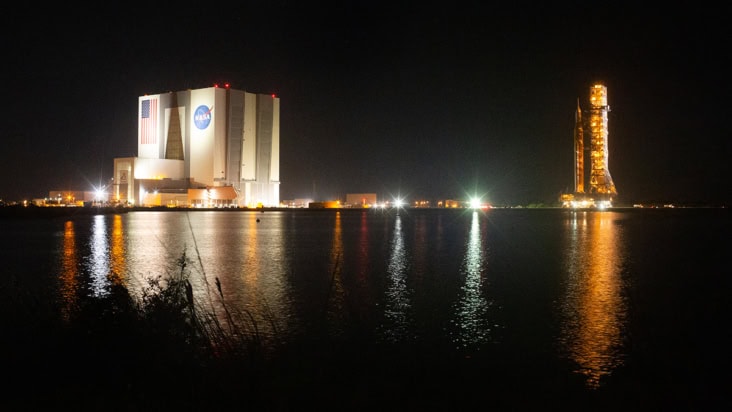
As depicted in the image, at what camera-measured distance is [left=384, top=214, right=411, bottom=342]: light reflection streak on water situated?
1198cm

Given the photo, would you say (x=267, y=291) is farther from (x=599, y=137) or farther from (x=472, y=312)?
(x=599, y=137)

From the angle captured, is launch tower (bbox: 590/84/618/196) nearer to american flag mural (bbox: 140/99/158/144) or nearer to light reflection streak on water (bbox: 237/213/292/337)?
american flag mural (bbox: 140/99/158/144)

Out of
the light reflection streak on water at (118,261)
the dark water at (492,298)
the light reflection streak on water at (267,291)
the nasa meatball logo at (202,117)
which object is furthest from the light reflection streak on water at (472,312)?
the nasa meatball logo at (202,117)

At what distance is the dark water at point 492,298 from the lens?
9.77m

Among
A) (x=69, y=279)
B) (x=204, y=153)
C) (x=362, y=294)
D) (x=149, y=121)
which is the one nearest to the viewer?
(x=362, y=294)

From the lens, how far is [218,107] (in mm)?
134375

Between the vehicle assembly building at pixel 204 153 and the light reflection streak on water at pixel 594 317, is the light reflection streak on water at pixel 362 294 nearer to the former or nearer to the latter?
the light reflection streak on water at pixel 594 317

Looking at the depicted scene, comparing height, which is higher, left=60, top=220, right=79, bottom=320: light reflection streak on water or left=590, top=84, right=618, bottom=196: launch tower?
left=590, top=84, right=618, bottom=196: launch tower

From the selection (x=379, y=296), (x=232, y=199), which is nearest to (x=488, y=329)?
(x=379, y=296)

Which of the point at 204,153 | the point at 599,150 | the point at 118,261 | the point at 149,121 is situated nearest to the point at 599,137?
the point at 599,150

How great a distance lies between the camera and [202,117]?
136 meters

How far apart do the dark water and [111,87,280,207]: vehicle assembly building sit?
343 feet

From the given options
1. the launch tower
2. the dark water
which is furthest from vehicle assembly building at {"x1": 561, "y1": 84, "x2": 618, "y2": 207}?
the dark water

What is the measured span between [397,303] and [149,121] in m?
139
